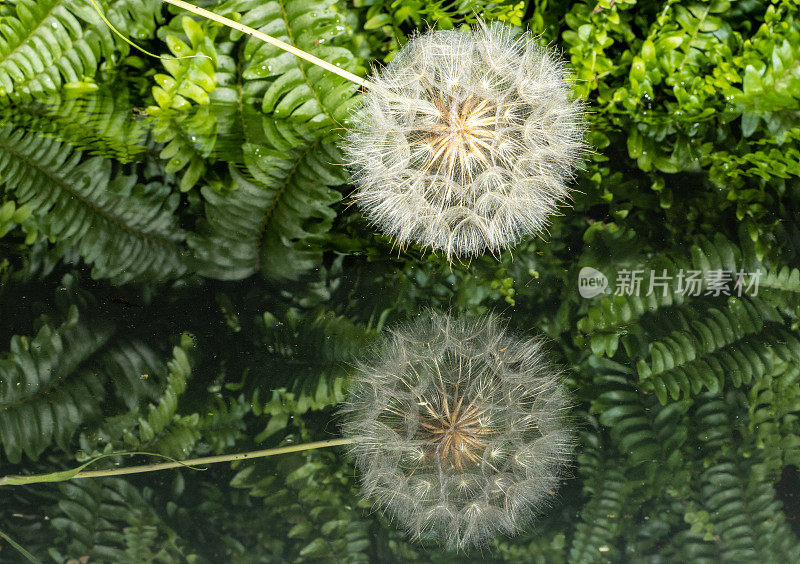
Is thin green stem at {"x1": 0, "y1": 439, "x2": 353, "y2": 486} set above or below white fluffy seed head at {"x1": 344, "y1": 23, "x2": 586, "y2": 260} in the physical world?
below

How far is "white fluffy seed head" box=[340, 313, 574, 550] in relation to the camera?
0.88m

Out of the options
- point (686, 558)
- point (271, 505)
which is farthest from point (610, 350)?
point (271, 505)

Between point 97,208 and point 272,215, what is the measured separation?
1.16 feet

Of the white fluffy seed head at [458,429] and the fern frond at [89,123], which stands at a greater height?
the fern frond at [89,123]

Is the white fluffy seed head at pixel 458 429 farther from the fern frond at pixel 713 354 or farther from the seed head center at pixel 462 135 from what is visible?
the seed head center at pixel 462 135

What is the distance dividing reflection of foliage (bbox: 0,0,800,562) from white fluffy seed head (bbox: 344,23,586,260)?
0.39ft

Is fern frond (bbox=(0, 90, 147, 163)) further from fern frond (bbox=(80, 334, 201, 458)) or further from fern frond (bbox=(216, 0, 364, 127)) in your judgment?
fern frond (bbox=(80, 334, 201, 458))

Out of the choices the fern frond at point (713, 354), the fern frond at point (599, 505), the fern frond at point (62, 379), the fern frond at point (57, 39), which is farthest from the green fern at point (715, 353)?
the fern frond at point (57, 39)

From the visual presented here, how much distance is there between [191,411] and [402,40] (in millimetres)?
938

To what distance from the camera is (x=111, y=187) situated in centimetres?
139

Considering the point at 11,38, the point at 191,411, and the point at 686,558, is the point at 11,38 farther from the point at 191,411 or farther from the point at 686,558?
the point at 686,558

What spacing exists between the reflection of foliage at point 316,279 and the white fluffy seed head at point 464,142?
0.12m

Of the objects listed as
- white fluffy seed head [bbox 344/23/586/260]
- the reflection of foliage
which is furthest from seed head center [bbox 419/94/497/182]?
the reflection of foliage

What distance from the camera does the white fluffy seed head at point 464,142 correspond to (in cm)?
115
